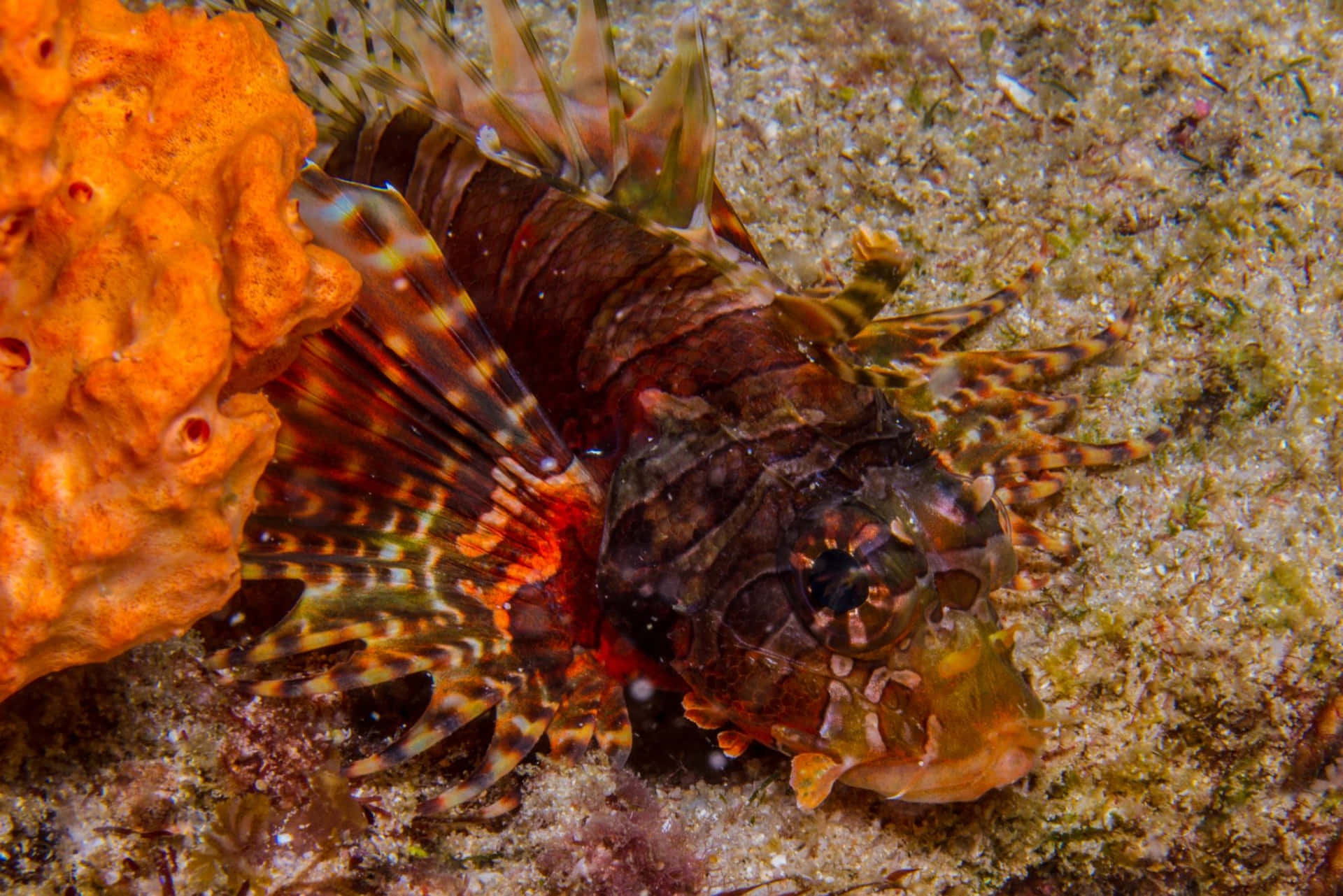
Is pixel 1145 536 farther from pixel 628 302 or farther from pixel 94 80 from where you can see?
pixel 94 80

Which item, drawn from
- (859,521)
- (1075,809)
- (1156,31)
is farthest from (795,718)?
(1156,31)

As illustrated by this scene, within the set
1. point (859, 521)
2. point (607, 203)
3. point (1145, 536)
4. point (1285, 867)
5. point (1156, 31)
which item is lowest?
point (1285, 867)

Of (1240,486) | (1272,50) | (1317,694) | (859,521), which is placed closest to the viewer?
(859,521)

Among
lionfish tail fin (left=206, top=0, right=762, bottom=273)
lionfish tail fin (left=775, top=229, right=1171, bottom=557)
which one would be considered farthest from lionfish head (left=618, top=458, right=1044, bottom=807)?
lionfish tail fin (left=206, top=0, right=762, bottom=273)

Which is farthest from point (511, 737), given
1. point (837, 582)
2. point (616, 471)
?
point (837, 582)

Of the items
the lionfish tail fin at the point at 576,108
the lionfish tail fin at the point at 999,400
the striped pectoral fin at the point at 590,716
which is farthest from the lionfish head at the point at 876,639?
→ the lionfish tail fin at the point at 576,108

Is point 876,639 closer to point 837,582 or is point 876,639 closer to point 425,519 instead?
point 837,582

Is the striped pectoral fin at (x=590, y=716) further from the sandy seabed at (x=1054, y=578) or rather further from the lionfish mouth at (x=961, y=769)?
the lionfish mouth at (x=961, y=769)
